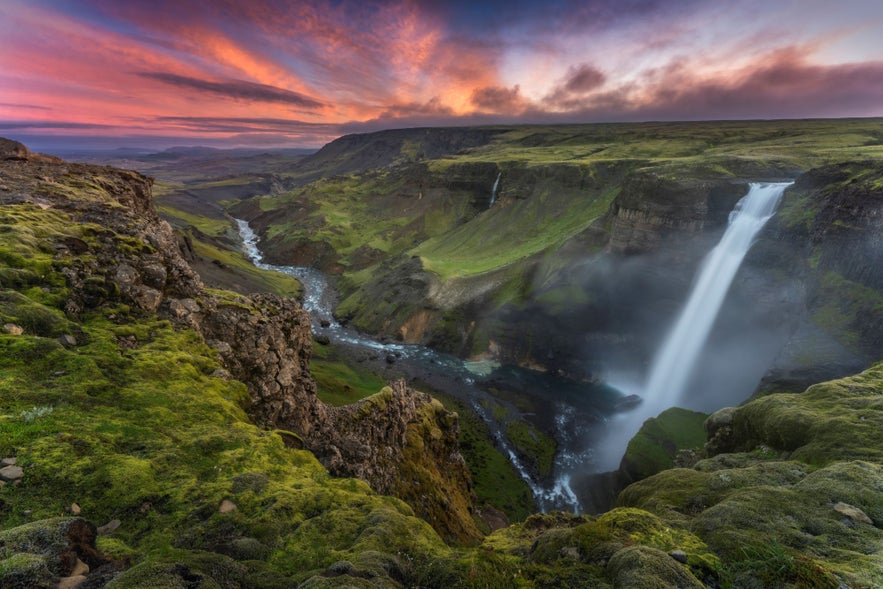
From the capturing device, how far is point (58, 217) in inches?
856

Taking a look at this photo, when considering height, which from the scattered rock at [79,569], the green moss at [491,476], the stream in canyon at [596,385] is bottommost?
the green moss at [491,476]

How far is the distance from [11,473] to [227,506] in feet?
16.3

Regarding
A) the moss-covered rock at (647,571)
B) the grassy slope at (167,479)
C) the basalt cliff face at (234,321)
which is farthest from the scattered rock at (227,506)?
the moss-covered rock at (647,571)

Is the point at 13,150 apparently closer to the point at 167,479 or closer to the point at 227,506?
the point at 167,479

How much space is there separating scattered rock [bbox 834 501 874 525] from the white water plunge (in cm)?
4912

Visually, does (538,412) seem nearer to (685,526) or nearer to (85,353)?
(685,526)

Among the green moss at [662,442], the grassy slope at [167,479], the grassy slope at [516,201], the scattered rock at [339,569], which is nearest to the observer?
the scattered rock at [339,569]

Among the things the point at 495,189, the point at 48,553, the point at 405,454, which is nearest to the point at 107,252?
the point at 48,553

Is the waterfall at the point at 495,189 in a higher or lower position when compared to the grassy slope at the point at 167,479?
higher

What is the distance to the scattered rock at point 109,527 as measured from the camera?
9521 mm

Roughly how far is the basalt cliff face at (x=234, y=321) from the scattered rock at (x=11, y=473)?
755cm

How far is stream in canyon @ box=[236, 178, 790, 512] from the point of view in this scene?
53500mm

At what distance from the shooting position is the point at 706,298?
6544cm

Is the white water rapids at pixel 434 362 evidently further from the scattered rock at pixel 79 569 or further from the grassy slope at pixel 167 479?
the scattered rock at pixel 79 569
